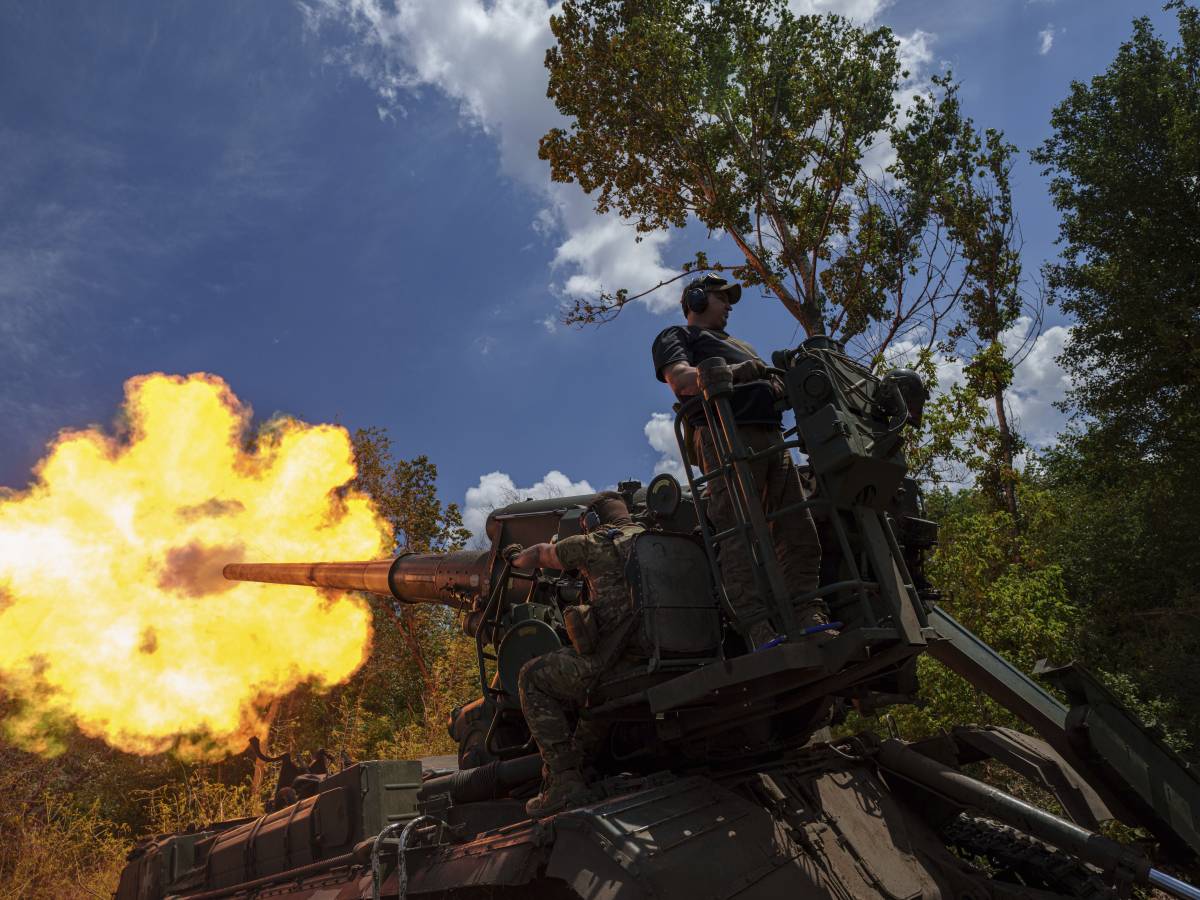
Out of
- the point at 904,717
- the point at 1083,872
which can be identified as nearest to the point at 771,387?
the point at 1083,872

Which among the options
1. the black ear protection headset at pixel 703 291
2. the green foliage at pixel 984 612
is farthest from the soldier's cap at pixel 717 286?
the green foliage at pixel 984 612

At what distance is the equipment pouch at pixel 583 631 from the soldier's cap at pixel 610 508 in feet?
4.30

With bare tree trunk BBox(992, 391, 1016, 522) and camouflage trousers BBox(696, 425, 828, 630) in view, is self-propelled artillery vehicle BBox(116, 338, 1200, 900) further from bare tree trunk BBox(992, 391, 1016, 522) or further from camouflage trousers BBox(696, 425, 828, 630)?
bare tree trunk BBox(992, 391, 1016, 522)

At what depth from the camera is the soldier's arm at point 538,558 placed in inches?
243

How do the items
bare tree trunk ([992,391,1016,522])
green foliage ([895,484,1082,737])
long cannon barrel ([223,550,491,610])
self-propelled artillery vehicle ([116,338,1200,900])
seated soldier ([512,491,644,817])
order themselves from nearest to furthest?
self-propelled artillery vehicle ([116,338,1200,900]) < seated soldier ([512,491,644,817]) < long cannon barrel ([223,550,491,610]) < green foliage ([895,484,1082,737]) < bare tree trunk ([992,391,1016,522])

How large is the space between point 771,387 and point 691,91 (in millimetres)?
12022

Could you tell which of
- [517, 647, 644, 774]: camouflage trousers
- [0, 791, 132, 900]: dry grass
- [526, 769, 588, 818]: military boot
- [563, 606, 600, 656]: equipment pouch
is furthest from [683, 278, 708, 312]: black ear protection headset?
[0, 791, 132, 900]: dry grass

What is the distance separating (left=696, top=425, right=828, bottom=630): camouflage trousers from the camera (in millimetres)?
4965

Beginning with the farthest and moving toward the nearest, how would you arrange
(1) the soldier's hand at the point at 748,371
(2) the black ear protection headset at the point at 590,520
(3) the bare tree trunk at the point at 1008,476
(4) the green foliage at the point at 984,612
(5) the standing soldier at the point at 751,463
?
(3) the bare tree trunk at the point at 1008,476 → (4) the green foliage at the point at 984,612 → (2) the black ear protection headset at the point at 590,520 → (1) the soldier's hand at the point at 748,371 → (5) the standing soldier at the point at 751,463

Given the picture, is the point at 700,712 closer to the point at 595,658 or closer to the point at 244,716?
the point at 595,658

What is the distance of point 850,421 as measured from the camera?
15.5ft

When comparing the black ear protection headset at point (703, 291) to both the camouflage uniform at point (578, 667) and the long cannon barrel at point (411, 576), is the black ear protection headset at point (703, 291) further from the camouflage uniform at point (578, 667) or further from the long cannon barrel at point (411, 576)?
the long cannon barrel at point (411, 576)

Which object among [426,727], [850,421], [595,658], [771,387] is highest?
[426,727]

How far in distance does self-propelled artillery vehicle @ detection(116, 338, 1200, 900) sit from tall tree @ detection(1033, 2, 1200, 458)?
1692 cm
